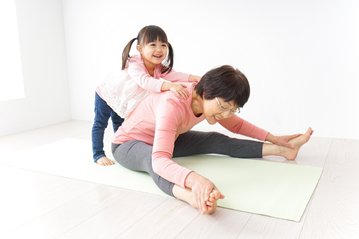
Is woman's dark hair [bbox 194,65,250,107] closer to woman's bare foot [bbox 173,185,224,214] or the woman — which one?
the woman

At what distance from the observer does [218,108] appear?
5.56 ft

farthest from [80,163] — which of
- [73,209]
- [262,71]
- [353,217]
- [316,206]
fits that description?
[262,71]

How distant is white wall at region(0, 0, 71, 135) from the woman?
6.50 ft

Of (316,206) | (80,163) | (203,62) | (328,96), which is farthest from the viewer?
(203,62)

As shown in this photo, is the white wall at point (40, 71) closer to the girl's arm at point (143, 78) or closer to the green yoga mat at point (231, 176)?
the green yoga mat at point (231, 176)

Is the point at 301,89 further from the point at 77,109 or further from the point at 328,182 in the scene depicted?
the point at 77,109

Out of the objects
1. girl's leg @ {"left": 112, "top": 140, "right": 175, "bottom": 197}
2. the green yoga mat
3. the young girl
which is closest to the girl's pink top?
the young girl

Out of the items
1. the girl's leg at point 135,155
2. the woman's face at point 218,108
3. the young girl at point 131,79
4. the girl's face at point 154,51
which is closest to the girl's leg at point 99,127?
the young girl at point 131,79

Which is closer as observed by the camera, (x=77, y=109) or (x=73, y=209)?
(x=73, y=209)

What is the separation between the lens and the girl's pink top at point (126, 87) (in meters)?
2.16

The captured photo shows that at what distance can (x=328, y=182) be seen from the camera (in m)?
1.88

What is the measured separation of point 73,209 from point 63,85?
9.50 feet

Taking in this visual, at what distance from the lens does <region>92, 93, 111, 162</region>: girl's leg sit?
231 cm

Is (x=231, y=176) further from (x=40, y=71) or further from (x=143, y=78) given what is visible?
(x=40, y=71)
